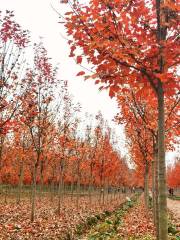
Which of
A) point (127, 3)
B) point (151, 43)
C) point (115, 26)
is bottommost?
point (151, 43)

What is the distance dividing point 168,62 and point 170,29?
2.23ft

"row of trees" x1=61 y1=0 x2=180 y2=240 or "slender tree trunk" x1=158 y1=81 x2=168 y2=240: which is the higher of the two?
"row of trees" x1=61 y1=0 x2=180 y2=240

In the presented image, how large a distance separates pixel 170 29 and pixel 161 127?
1.53 metres

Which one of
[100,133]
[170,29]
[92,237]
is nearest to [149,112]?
[92,237]

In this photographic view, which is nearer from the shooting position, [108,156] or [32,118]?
[32,118]

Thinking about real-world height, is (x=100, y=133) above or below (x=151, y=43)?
above

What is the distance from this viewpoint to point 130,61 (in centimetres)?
428

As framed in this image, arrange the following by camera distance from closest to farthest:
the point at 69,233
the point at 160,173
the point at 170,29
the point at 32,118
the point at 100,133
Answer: the point at 160,173, the point at 170,29, the point at 69,233, the point at 32,118, the point at 100,133

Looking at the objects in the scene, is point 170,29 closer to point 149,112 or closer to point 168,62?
point 168,62

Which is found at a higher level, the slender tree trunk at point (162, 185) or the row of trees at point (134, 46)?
the row of trees at point (134, 46)

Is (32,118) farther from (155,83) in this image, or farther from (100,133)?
(100,133)

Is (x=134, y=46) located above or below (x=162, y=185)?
above

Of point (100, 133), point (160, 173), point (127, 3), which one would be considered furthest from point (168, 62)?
point (100, 133)

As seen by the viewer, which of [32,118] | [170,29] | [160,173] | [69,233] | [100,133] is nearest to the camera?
[160,173]
